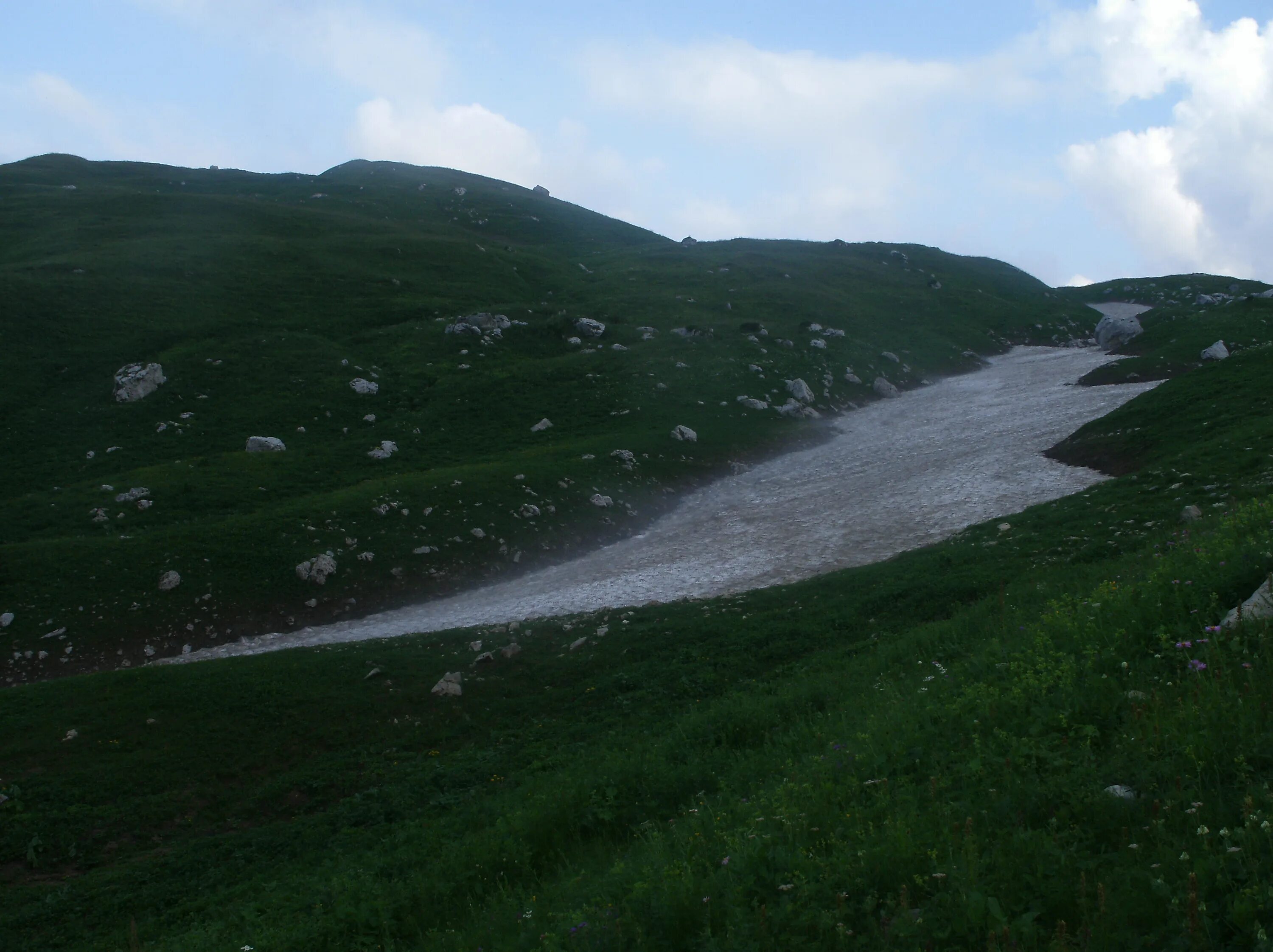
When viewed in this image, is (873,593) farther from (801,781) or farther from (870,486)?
(870,486)

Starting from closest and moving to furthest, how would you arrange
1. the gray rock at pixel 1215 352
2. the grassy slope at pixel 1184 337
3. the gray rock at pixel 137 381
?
the gray rock at pixel 137 381
the gray rock at pixel 1215 352
the grassy slope at pixel 1184 337

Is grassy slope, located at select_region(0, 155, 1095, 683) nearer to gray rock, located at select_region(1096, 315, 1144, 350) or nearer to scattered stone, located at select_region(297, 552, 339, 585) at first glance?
scattered stone, located at select_region(297, 552, 339, 585)

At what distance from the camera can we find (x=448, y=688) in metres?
23.3

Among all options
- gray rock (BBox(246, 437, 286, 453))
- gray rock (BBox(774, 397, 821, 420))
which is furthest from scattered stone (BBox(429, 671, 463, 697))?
gray rock (BBox(774, 397, 821, 420))

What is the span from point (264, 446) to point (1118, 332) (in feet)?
269

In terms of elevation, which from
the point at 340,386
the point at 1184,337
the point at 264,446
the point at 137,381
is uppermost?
the point at 137,381

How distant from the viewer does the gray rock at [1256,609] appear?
32.0 feet

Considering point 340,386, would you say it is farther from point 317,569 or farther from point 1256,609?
point 1256,609

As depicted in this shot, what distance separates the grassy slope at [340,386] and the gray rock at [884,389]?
244cm

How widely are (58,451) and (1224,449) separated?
61011 mm

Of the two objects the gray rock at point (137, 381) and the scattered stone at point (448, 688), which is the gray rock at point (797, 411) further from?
the gray rock at point (137, 381)

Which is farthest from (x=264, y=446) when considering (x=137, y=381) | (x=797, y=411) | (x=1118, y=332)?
(x=1118, y=332)

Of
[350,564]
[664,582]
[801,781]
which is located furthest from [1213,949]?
[350,564]

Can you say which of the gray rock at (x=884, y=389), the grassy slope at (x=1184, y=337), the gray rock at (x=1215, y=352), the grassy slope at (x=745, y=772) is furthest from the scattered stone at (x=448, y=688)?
the gray rock at (x=1215, y=352)
